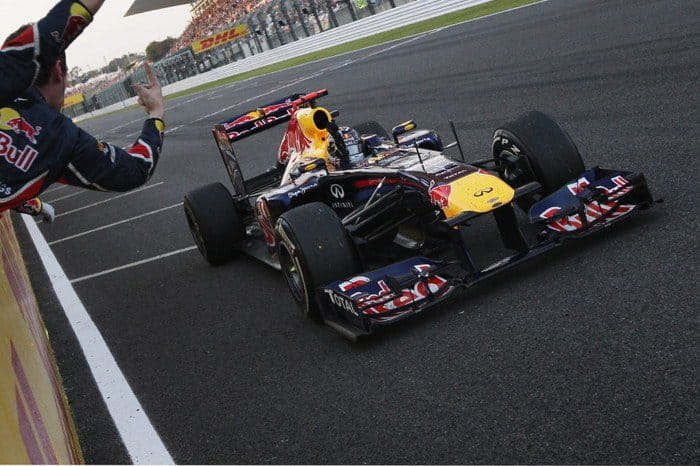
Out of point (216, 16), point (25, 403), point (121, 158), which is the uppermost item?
point (216, 16)

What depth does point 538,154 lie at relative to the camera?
5.58m

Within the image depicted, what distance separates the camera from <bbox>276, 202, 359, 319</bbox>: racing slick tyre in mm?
5234

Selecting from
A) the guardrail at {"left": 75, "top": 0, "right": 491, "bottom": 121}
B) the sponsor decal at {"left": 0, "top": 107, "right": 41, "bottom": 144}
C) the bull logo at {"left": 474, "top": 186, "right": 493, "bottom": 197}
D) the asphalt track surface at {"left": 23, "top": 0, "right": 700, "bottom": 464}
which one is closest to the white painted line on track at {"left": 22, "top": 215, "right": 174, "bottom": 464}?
the asphalt track surface at {"left": 23, "top": 0, "right": 700, "bottom": 464}

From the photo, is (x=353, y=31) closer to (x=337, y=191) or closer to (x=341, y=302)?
(x=337, y=191)

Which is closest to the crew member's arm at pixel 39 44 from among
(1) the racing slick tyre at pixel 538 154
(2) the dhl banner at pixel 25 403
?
(2) the dhl banner at pixel 25 403

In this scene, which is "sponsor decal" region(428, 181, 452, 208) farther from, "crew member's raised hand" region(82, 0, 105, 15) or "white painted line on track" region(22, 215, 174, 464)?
"crew member's raised hand" region(82, 0, 105, 15)

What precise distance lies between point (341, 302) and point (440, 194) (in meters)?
0.87

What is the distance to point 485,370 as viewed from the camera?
13.4ft

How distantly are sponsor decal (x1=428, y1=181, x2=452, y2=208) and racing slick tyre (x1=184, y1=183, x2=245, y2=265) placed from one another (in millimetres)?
2842

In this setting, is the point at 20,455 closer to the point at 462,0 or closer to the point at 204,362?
the point at 204,362

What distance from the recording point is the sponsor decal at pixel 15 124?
166 inches

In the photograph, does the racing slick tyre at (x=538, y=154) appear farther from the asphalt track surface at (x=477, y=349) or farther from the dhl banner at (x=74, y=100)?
the dhl banner at (x=74, y=100)

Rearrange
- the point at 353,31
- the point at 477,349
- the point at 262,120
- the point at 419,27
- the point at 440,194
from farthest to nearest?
the point at 353,31 < the point at 419,27 < the point at 262,120 < the point at 440,194 < the point at 477,349

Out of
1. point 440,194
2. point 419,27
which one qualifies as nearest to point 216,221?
point 440,194
